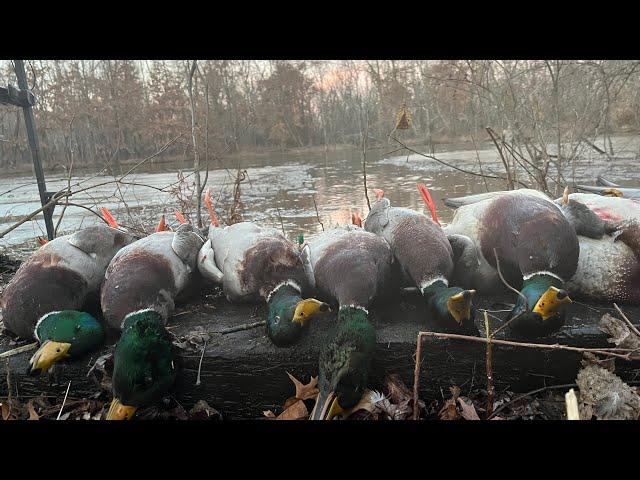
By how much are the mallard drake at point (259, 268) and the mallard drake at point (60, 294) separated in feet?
1.94

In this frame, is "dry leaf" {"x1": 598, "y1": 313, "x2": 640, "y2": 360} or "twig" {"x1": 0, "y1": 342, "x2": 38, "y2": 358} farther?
"twig" {"x1": 0, "y1": 342, "x2": 38, "y2": 358}

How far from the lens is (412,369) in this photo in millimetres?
2113

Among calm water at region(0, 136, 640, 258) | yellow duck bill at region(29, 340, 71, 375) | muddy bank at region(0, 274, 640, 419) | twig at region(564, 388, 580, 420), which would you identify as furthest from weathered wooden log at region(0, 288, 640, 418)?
calm water at region(0, 136, 640, 258)

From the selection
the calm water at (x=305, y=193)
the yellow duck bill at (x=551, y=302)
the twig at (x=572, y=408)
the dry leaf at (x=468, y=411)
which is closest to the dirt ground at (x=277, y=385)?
the dry leaf at (x=468, y=411)

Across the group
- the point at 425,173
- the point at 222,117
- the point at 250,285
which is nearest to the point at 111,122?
the point at 222,117

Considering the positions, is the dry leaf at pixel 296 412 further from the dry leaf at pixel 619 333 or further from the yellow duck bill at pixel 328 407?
the dry leaf at pixel 619 333

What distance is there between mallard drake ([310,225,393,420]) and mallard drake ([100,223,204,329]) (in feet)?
2.44

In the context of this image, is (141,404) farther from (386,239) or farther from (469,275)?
(469,275)

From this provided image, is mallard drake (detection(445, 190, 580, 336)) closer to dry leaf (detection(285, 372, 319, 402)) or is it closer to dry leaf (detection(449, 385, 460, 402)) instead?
dry leaf (detection(449, 385, 460, 402))

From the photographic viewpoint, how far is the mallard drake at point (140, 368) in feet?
5.96

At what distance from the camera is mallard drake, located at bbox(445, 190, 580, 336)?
6.34ft

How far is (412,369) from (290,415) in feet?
1.87

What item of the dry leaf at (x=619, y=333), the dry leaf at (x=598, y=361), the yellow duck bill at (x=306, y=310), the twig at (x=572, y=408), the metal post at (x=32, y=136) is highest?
the metal post at (x=32, y=136)

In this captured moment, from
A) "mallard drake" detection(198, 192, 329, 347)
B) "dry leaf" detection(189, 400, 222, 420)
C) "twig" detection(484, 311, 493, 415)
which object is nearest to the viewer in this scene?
"twig" detection(484, 311, 493, 415)
